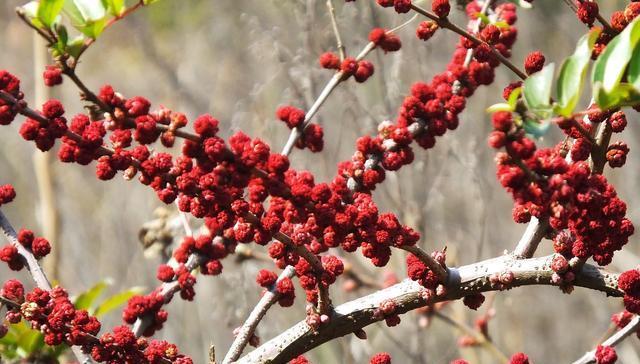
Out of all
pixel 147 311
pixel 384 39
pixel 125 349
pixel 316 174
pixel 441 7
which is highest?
A: pixel 316 174

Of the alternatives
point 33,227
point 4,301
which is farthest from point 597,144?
point 33,227

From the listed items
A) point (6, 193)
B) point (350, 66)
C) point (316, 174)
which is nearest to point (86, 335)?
point (6, 193)

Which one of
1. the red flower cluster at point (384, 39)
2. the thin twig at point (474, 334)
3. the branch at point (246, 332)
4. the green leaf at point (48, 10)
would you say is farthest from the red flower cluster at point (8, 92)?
the thin twig at point (474, 334)

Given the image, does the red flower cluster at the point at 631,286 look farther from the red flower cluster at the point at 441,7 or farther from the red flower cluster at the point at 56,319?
the red flower cluster at the point at 56,319

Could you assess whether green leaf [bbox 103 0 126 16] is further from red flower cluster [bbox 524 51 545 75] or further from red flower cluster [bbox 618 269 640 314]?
red flower cluster [bbox 618 269 640 314]

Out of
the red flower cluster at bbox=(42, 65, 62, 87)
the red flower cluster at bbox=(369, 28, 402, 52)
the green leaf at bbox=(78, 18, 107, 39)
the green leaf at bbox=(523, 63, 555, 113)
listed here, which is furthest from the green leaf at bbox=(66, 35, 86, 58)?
the red flower cluster at bbox=(369, 28, 402, 52)

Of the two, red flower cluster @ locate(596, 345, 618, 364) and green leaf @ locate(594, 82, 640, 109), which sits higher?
green leaf @ locate(594, 82, 640, 109)

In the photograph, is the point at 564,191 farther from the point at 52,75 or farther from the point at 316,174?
the point at 316,174
